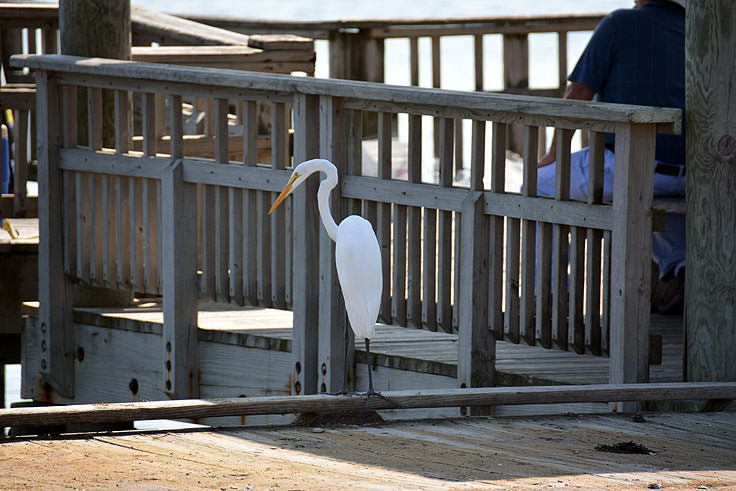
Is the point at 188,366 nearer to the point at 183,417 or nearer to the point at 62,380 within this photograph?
the point at 62,380

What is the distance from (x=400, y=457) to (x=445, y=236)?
1446mm

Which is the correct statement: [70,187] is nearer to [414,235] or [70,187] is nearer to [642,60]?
[414,235]

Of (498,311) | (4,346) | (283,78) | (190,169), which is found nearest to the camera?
(498,311)

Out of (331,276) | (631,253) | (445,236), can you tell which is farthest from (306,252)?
(631,253)

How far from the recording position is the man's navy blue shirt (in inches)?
237

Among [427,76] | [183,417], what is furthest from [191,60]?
[427,76]

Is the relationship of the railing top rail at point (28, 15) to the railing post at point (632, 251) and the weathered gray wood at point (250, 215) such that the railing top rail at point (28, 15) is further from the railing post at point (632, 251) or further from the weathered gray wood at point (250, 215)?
the railing post at point (632, 251)

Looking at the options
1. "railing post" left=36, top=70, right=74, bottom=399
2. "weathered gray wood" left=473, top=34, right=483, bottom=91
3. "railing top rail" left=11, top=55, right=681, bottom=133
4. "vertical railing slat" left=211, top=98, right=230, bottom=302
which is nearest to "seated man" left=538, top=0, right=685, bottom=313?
"railing top rail" left=11, top=55, right=681, bottom=133

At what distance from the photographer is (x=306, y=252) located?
5.55m

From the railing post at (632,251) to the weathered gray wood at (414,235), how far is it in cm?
91

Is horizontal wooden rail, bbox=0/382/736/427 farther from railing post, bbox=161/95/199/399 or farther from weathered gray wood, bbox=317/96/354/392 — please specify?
railing post, bbox=161/95/199/399

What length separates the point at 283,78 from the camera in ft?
17.9

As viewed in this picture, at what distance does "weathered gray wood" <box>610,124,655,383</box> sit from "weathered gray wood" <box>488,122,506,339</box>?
0.53m

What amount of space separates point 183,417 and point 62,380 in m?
2.53
